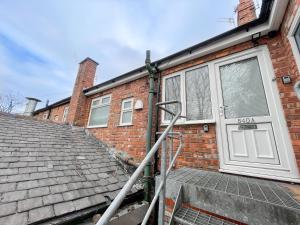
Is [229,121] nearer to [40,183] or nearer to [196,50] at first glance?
[196,50]

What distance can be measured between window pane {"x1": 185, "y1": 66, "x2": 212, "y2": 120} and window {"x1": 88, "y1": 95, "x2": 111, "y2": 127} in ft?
12.2

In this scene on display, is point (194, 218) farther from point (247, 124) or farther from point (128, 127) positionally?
point (128, 127)

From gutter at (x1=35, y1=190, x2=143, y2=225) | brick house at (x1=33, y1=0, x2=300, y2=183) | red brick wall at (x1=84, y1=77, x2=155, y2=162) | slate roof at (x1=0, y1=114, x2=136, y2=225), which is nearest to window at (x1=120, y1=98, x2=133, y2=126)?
red brick wall at (x1=84, y1=77, x2=155, y2=162)

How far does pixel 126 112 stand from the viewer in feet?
17.1

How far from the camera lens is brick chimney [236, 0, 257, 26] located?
4.30m

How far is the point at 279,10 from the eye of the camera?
2.42m

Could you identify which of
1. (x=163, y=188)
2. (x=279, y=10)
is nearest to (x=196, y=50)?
(x=279, y=10)

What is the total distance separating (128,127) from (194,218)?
365cm

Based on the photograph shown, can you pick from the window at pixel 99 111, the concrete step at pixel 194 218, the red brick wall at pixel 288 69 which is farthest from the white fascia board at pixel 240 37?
Answer: the concrete step at pixel 194 218

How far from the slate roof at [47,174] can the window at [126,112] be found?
1.38m

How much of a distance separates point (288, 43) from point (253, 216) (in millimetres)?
2900

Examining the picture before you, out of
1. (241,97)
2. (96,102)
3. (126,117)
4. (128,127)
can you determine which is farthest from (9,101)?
(241,97)

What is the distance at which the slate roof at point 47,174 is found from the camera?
7.04 ft

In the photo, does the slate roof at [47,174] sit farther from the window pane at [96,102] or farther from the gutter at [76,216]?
the window pane at [96,102]
